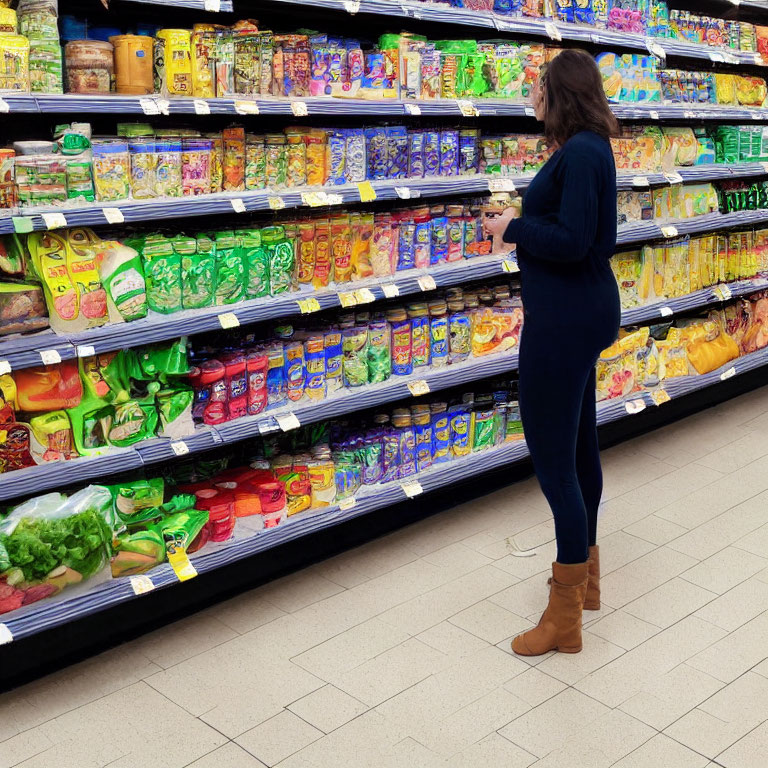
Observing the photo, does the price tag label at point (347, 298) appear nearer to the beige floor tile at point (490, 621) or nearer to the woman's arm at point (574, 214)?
the woman's arm at point (574, 214)

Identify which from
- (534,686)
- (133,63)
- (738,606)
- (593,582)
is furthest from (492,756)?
(133,63)

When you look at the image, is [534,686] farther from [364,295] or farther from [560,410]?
[364,295]

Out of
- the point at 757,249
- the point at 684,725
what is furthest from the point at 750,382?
the point at 684,725

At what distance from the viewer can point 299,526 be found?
11.4 ft

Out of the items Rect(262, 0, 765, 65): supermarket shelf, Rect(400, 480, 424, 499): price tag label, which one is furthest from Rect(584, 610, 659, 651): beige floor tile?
Rect(262, 0, 765, 65): supermarket shelf

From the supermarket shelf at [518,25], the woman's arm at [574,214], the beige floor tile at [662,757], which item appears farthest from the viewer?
the supermarket shelf at [518,25]

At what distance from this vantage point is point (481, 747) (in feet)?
8.63

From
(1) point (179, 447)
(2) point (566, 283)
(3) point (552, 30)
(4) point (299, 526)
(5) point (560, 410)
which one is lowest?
(4) point (299, 526)

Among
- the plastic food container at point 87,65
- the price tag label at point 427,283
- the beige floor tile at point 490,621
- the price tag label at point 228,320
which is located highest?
the plastic food container at point 87,65

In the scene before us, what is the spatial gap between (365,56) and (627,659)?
223 centimetres

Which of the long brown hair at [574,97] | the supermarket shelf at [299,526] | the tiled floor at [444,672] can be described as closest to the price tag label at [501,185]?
the supermarket shelf at [299,526]

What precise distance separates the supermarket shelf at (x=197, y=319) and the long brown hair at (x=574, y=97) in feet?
3.43

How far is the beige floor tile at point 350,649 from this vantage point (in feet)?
9.91

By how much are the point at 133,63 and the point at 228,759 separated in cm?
198
